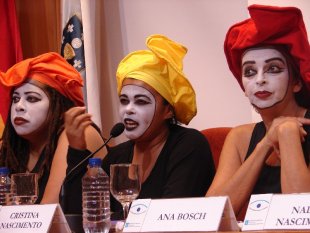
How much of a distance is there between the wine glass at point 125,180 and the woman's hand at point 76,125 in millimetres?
622

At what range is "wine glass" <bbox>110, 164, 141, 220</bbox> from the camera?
Result: 1682 mm

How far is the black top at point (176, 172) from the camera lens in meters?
2.20

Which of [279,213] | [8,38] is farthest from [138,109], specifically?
[8,38]

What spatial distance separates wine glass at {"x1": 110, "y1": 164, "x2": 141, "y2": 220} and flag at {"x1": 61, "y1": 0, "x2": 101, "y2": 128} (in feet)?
4.60

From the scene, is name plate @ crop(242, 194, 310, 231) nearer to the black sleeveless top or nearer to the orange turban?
the black sleeveless top

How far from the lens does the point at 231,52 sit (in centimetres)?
215

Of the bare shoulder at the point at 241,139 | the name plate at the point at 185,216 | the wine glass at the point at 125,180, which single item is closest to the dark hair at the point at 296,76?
the bare shoulder at the point at 241,139

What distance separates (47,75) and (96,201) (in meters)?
0.92

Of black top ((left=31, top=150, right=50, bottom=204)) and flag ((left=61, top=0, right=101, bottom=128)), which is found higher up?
flag ((left=61, top=0, right=101, bottom=128))

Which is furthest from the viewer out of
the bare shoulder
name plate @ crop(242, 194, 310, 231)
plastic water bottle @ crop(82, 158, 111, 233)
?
the bare shoulder

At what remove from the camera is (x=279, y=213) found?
4.26ft

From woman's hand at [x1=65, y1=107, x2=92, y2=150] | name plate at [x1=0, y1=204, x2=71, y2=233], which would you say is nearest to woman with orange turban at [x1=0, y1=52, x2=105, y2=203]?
woman's hand at [x1=65, y1=107, x2=92, y2=150]

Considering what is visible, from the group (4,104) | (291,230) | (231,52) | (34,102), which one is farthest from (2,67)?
(291,230)

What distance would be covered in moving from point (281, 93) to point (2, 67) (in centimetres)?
170
